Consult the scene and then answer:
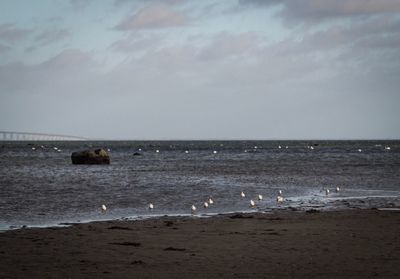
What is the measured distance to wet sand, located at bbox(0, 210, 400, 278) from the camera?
12.2 metres

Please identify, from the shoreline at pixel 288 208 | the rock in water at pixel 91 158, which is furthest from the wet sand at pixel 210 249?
the rock in water at pixel 91 158

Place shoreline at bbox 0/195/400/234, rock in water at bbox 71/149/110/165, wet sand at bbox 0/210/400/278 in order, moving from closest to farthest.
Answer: wet sand at bbox 0/210/400/278 < shoreline at bbox 0/195/400/234 < rock in water at bbox 71/149/110/165

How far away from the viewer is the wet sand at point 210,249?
12.2 metres

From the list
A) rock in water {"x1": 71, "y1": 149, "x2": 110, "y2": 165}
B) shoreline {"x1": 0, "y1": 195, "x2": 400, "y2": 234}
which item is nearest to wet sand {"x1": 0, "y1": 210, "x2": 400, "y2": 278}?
shoreline {"x1": 0, "y1": 195, "x2": 400, "y2": 234}

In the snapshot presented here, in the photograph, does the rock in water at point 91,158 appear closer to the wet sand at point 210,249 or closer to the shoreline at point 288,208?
the shoreline at point 288,208

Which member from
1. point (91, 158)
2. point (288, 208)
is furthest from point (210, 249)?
point (91, 158)

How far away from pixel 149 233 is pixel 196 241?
2.10 metres

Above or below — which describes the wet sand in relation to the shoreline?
above

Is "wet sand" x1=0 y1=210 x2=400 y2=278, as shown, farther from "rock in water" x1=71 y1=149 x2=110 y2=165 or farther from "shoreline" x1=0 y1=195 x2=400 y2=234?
"rock in water" x1=71 y1=149 x2=110 y2=165

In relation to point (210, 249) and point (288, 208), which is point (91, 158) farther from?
point (210, 249)

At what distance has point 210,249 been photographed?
14727 millimetres

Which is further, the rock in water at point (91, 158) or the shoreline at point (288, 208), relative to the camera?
the rock in water at point (91, 158)

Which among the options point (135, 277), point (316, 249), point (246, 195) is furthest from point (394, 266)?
point (246, 195)

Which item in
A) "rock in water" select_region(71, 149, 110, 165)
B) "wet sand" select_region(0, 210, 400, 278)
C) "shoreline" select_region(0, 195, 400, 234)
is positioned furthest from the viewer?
"rock in water" select_region(71, 149, 110, 165)
